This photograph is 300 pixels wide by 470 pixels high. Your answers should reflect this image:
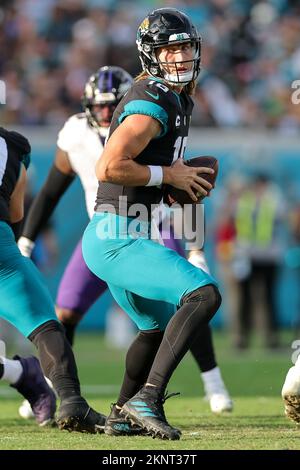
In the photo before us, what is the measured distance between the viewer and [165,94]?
439 cm

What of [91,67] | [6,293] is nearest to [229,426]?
[6,293]

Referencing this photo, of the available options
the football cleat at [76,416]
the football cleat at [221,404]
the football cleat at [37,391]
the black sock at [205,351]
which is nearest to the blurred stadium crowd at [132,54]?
the black sock at [205,351]

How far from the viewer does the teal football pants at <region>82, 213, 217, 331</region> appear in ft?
14.0

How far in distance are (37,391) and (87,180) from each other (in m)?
Answer: 1.32

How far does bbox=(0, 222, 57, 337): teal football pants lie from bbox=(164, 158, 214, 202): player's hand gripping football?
2.53 feet

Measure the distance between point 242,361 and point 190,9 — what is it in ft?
19.3

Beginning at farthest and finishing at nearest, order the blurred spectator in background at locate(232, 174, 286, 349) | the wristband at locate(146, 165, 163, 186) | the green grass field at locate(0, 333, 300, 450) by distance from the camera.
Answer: the blurred spectator in background at locate(232, 174, 286, 349), the wristband at locate(146, 165, 163, 186), the green grass field at locate(0, 333, 300, 450)

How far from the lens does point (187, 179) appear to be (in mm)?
4414

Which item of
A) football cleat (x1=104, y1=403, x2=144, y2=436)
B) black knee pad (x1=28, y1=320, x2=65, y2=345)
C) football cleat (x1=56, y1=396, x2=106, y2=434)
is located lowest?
football cleat (x1=104, y1=403, x2=144, y2=436)

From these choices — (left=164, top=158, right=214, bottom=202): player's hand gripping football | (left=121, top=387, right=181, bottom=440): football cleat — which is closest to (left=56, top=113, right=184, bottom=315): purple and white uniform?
(left=164, top=158, right=214, bottom=202): player's hand gripping football

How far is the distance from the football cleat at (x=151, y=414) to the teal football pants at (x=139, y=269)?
0.41 metres

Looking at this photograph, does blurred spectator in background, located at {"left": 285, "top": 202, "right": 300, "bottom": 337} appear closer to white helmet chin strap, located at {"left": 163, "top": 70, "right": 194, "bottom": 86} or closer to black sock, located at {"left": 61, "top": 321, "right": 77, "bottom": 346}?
black sock, located at {"left": 61, "top": 321, "right": 77, "bottom": 346}
